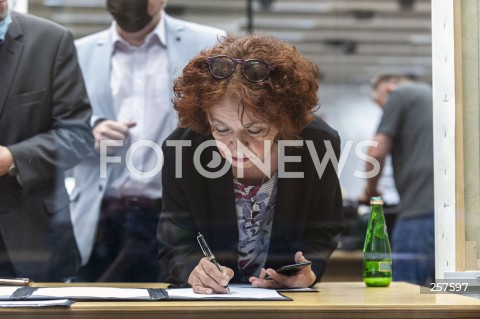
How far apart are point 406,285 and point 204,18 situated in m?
1.22

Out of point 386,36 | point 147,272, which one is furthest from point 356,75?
point 147,272

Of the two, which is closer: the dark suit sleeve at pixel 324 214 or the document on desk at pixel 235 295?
the document on desk at pixel 235 295

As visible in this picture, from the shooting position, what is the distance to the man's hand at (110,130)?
131 inches

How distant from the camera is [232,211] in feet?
10.1

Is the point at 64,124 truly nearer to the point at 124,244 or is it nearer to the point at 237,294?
the point at 124,244

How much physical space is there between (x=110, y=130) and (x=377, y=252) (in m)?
1.10

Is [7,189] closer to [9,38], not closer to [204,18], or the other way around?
[9,38]

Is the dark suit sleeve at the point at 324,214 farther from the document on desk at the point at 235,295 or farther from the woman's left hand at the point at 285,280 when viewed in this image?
the document on desk at the point at 235,295

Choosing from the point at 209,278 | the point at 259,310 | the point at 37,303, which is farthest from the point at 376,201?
the point at 37,303

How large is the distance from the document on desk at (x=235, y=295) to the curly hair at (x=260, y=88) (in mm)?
572

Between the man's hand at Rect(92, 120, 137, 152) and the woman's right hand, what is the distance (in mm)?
697

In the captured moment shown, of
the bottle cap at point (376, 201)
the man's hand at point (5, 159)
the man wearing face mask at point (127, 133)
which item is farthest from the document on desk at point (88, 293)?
the bottle cap at point (376, 201)

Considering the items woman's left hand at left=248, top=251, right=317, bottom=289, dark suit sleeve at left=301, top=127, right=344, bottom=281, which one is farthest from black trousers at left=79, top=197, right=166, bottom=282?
dark suit sleeve at left=301, top=127, right=344, bottom=281

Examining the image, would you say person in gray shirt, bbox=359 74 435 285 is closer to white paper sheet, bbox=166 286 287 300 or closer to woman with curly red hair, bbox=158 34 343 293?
woman with curly red hair, bbox=158 34 343 293
